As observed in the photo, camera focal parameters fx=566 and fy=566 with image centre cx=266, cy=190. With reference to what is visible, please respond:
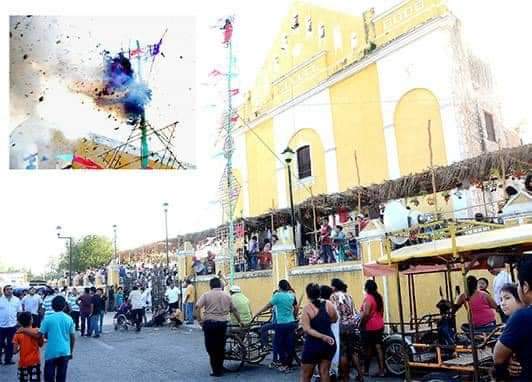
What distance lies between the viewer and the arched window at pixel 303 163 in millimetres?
24498

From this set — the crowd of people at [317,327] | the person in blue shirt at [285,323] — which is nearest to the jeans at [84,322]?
the crowd of people at [317,327]

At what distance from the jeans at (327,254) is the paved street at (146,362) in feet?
13.6

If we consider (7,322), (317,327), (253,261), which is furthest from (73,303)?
(317,327)

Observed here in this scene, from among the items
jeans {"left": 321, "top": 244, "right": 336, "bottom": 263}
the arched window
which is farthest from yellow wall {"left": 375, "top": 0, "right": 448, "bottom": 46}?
jeans {"left": 321, "top": 244, "right": 336, "bottom": 263}

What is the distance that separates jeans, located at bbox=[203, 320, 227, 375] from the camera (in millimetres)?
10070

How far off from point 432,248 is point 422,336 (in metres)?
2.60

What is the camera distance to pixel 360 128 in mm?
21875

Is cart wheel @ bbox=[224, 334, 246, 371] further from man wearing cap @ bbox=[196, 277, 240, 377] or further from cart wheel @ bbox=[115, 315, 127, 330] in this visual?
cart wheel @ bbox=[115, 315, 127, 330]

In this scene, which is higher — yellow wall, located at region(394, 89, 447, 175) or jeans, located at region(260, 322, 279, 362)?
yellow wall, located at region(394, 89, 447, 175)

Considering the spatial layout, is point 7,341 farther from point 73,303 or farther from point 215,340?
point 73,303

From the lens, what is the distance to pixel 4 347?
42.0 feet

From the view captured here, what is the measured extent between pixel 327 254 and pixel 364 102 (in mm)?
8092

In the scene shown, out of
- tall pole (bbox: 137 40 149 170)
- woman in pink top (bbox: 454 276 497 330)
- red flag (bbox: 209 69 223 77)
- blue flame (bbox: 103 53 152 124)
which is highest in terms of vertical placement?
red flag (bbox: 209 69 223 77)

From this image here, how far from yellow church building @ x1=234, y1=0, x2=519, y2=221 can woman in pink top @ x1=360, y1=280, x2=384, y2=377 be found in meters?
8.90
